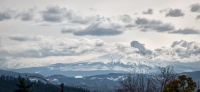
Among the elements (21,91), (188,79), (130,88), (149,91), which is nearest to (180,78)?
(188,79)

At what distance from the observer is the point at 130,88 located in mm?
55438

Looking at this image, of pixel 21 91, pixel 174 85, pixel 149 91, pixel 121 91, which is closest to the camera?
pixel 174 85

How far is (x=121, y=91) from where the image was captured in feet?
181

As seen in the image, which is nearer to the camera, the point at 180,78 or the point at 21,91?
the point at 180,78

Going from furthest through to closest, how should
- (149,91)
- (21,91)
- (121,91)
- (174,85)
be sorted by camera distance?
(21,91)
(149,91)
(121,91)
(174,85)

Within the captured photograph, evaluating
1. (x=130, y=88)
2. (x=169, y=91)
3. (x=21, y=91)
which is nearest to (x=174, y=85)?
(x=169, y=91)

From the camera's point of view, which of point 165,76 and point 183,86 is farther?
point 165,76

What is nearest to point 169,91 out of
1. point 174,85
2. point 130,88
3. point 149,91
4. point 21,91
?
point 174,85

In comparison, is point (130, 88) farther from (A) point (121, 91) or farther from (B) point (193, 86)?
(B) point (193, 86)

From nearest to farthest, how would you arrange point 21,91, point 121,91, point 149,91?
point 121,91, point 149,91, point 21,91

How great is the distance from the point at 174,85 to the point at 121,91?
18.8 meters

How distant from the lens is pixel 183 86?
124 feet

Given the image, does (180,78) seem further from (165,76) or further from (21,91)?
(21,91)

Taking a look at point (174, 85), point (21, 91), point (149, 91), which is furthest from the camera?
point (21, 91)
